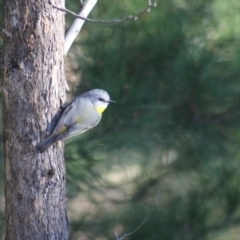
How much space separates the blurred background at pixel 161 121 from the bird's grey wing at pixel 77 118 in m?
0.49

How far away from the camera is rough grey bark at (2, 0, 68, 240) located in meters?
1.21

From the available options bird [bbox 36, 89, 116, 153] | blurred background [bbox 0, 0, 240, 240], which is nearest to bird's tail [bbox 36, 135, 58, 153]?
bird [bbox 36, 89, 116, 153]

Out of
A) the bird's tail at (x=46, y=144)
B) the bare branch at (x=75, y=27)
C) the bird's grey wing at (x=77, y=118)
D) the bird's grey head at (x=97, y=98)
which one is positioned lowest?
the bird's tail at (x=46, y=144)

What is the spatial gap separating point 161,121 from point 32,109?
2.66 feet

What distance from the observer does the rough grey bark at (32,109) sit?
1.21 meters

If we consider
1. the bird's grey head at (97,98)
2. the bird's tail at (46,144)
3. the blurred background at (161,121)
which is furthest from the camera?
the blurred background at (161,121)

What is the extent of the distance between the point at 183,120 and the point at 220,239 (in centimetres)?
36

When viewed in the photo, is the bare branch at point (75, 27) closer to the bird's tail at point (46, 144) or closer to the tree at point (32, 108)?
the tree at point (32, 108)

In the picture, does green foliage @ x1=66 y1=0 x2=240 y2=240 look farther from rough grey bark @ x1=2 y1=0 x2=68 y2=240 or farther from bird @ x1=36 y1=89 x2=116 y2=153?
rough grey bark @ x1=2 y1=0 x2=68 y2=240

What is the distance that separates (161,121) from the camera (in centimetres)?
199

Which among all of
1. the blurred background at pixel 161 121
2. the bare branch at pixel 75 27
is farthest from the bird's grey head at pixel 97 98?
the blurred background at pixel 161 121

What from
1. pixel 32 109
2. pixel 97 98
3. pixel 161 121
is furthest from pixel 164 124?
pixel 32 109

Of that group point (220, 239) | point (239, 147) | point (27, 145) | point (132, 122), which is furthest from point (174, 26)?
point (27, 145)

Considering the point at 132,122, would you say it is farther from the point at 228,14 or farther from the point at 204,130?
the point at 228,14
